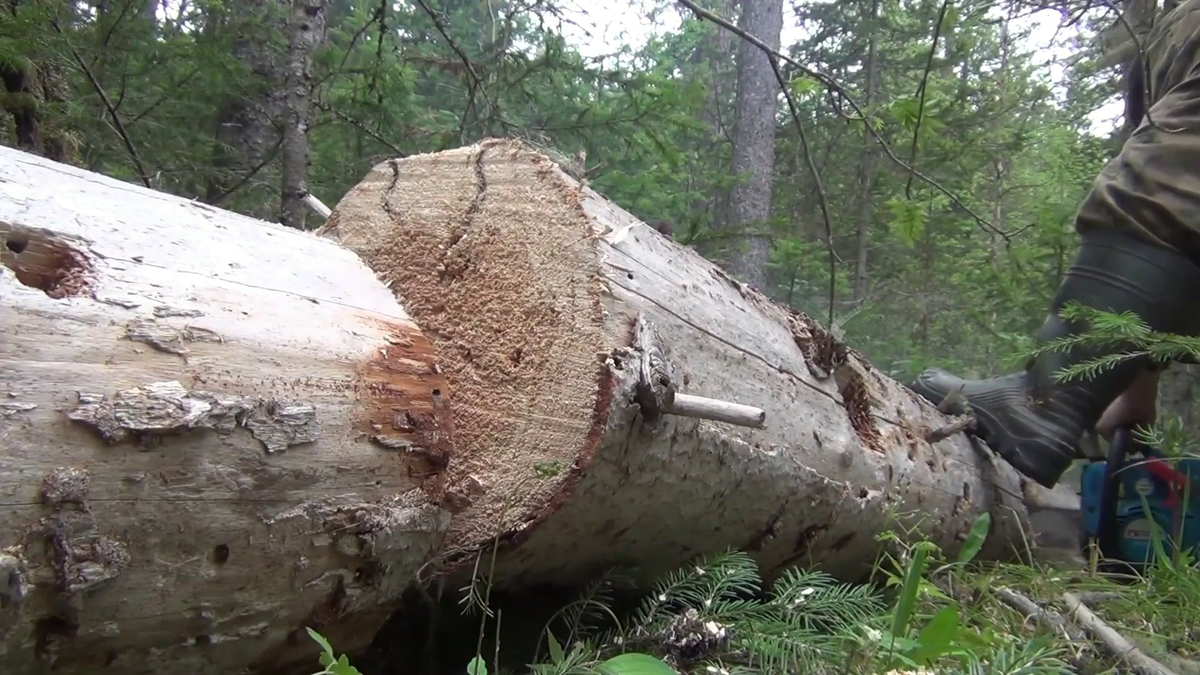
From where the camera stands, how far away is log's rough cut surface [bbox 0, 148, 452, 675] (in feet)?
3.69

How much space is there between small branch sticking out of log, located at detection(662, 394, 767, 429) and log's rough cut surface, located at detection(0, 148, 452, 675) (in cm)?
46

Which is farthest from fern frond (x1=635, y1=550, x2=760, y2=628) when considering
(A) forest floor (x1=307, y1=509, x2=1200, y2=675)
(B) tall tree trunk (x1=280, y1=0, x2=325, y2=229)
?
(B) tall tree trunk (x1=280, y1=0, x2=325, y2=229)

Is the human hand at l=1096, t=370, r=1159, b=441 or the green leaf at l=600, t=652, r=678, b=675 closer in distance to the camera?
the green leaf at l=600, t=652, r=678, b=675

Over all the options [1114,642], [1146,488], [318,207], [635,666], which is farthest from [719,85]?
[635,666]

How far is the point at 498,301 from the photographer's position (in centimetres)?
184

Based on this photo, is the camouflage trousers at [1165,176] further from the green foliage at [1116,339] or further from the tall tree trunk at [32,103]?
the tall tree trunk at [32,103]

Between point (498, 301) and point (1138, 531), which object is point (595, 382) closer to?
point (498, 301)

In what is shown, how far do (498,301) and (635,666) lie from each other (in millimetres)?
804

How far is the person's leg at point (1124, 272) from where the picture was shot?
103 inches

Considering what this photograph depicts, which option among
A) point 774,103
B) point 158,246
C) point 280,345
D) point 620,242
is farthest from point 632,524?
point 774,103

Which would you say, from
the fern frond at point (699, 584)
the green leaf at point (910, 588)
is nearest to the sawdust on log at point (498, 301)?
the fern frond at point (699, 584)

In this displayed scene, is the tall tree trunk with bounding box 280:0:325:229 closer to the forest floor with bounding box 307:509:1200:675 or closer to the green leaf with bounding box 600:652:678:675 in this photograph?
the forest floor with bounding box 307:509:1200:675

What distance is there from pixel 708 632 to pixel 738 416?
451 millimetres

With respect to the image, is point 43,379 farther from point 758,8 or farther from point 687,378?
point 758,8
